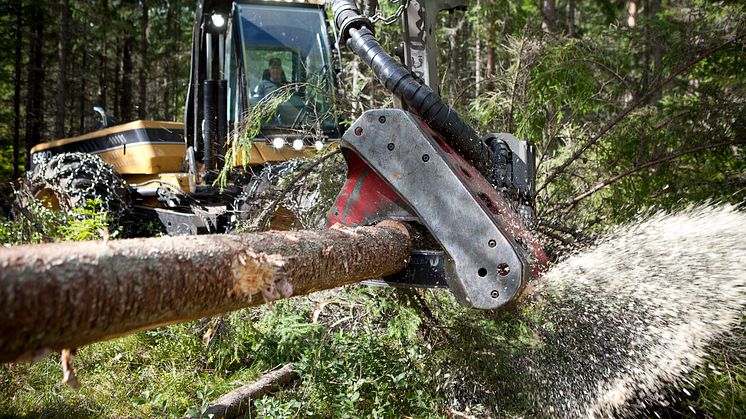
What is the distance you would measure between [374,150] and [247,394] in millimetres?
1854

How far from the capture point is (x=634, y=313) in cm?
325

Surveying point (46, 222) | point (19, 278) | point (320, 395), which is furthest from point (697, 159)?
point (46, 222)

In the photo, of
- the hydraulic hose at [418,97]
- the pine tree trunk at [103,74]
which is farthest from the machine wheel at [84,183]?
the pine tree trunk at [103,74]

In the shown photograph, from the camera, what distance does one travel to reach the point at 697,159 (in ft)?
18.1

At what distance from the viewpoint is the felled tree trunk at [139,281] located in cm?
153

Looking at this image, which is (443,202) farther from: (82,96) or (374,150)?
(82,96)

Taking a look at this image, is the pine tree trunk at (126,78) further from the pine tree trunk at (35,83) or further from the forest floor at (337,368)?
the forest floor at (337,368)

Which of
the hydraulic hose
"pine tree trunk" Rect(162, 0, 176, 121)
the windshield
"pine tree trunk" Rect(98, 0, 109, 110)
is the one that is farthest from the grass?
"pine tree trunk" Rect(98, 0, 109, 110)

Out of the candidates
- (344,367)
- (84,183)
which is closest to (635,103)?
(344,367)

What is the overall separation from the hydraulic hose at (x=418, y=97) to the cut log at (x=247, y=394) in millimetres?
1989

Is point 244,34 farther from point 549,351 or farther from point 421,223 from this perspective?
point 549,351

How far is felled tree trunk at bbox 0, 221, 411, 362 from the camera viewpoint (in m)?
1.53

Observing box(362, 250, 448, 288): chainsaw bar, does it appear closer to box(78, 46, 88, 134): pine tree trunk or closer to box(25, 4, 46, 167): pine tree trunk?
box(25, 4, 46, 167): pine tree trunk

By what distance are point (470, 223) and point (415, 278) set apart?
1.66 ft
